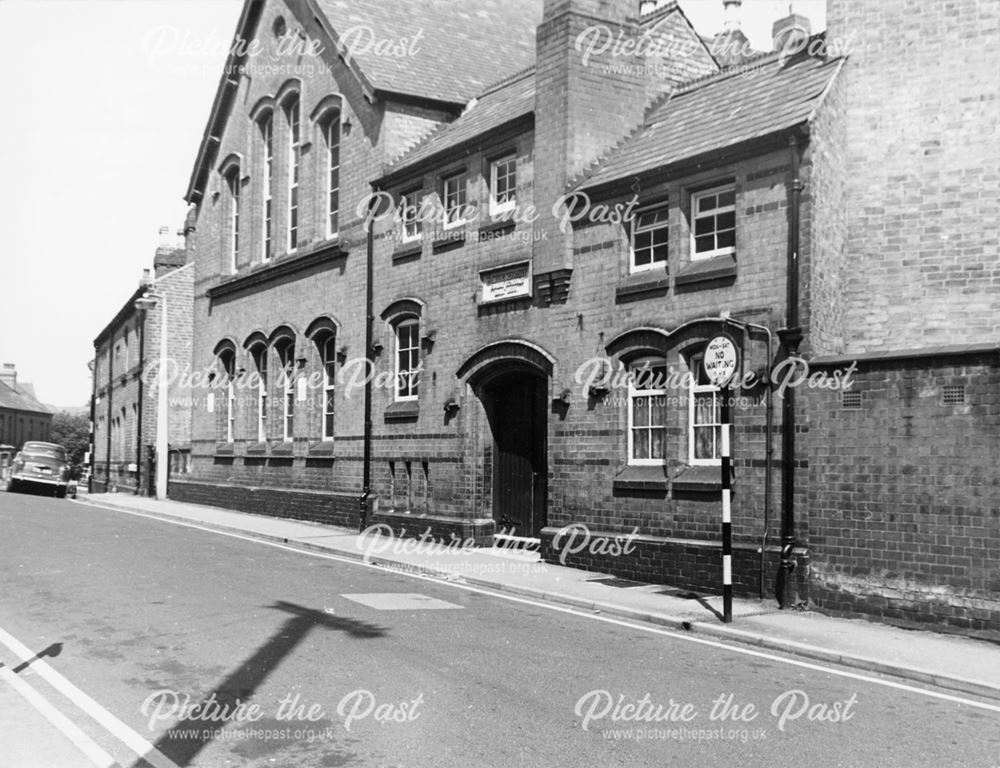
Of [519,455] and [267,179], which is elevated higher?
[267,179]

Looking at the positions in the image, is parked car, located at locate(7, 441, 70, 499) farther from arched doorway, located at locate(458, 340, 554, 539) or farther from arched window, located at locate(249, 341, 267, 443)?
arched doorway, located at locate(458, 340, 554, 539)

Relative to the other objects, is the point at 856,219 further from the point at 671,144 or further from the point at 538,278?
the point at 538,278

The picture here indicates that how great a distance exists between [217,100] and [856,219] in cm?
2207

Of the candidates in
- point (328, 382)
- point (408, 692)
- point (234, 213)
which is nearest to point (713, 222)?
point (408, 692)

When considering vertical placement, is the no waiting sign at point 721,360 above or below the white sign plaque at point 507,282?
below

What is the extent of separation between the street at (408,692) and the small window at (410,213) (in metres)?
9.85

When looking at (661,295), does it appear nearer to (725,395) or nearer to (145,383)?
(725,395)

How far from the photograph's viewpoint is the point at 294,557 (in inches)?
682

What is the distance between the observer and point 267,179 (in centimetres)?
2877

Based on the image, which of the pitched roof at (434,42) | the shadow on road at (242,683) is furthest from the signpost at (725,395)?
the pitched roof at (434,42)

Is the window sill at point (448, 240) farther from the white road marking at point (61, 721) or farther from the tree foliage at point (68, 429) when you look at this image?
the tree foliage at point (68, 429)

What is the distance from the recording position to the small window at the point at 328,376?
79.6ft

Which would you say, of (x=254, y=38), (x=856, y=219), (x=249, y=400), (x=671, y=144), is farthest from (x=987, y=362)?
(x=254, y=38)

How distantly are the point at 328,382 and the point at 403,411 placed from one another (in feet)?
13.4
